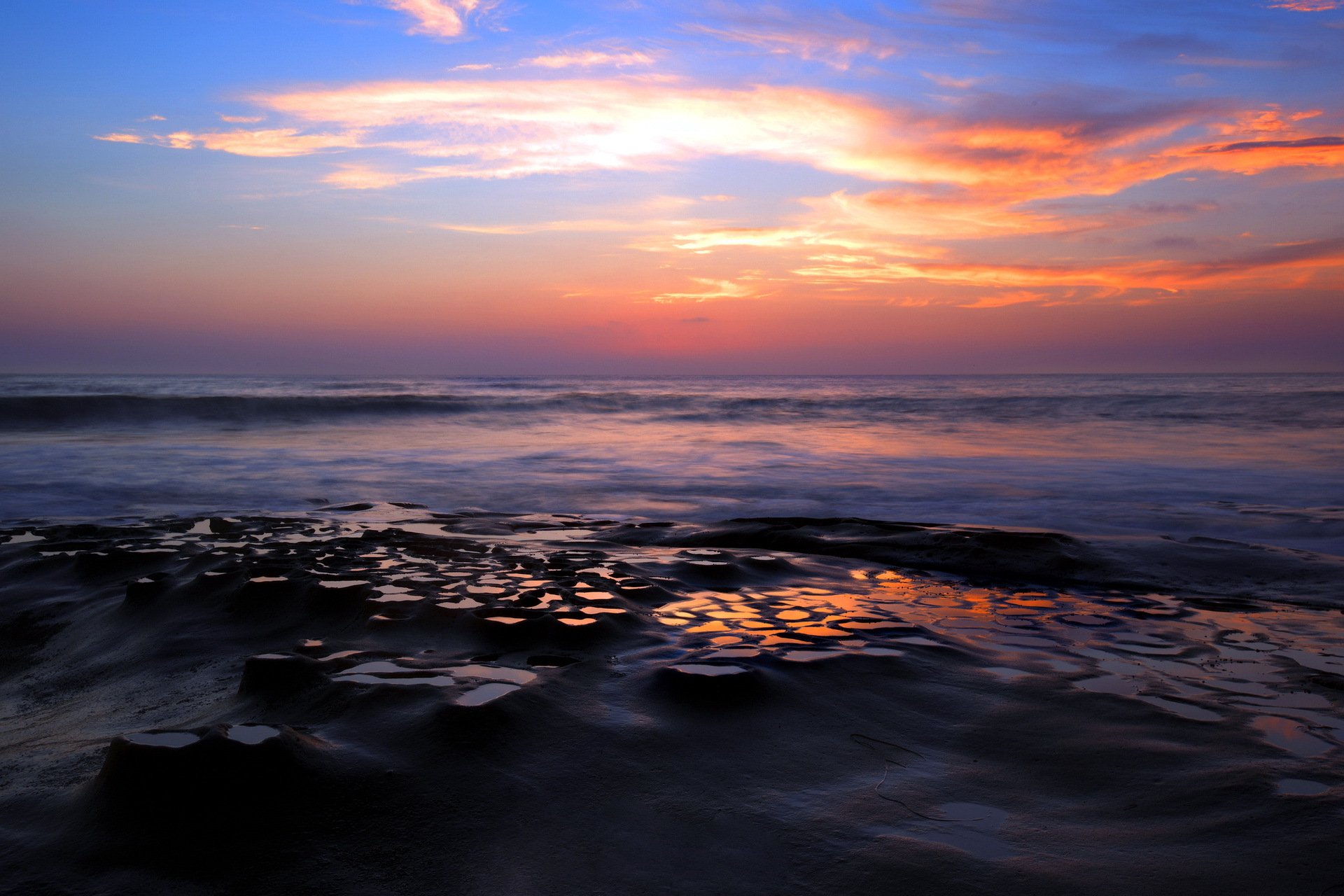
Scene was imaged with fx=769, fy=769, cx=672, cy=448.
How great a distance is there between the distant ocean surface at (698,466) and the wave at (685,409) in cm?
13

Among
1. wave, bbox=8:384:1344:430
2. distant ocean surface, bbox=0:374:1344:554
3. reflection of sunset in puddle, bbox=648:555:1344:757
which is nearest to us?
reflection of sunset in puddle, bbox=648:555:1344:757

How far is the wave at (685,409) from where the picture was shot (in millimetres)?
15477

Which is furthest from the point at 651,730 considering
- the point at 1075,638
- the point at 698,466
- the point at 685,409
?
the point at 685,409

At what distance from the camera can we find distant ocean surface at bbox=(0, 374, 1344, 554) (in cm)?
522

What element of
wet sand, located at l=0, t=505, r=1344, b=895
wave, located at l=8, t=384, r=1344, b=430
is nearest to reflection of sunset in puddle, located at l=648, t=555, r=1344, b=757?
wet sand, located at l=0, t=505, r=1344, b=895

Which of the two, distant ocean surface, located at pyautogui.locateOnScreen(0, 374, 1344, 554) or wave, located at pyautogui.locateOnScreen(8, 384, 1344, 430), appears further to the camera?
wave, located at pyautogui.locateOnScreen(8, 384, 1344, 430)

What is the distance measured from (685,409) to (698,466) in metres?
15.1

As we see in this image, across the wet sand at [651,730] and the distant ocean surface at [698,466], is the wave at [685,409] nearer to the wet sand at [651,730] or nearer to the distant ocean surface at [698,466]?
the distant ocean surface at [698,466]

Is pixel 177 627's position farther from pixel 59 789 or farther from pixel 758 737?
pixel 758 737

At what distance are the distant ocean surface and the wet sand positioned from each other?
208cm

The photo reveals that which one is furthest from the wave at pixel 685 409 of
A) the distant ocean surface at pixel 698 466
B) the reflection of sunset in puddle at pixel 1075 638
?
the reflection of sunset in puddle at pixel 1075 638

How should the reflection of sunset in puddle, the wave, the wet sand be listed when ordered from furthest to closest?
the wave → the reflection of sunset in puddle → the wet sand

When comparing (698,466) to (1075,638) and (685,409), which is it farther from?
(685,409)

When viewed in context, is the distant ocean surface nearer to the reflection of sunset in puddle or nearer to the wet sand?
the reflection of sunset in puddle
